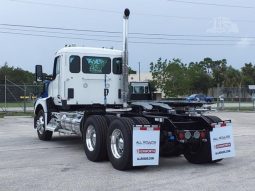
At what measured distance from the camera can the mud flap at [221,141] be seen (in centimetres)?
1029

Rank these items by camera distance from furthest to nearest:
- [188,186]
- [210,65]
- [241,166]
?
[210,65] < [241,166] < [188,186]

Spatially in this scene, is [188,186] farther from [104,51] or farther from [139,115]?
[104,51]

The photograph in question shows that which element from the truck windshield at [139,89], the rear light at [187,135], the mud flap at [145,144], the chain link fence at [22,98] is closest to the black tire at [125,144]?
the mud flap at [145,144]

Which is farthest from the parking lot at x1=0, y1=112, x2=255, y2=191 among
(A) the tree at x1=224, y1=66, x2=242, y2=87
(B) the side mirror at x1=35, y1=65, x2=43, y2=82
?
(A) the tree at x1=224, y1=66, x2=242, y2=87

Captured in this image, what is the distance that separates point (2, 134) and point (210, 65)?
9625cm

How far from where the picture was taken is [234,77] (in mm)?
93062

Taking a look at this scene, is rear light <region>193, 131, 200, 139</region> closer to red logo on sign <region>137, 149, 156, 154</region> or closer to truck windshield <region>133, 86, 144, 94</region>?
red logo on sign <region>137, 149, 156, 154</region>

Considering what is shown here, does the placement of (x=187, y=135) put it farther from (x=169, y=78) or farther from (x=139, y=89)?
(x=169, y=78)

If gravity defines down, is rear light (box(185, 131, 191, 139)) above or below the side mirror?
below

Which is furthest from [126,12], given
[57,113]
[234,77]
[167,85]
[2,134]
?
[234,77]

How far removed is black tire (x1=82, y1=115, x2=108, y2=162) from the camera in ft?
34.4

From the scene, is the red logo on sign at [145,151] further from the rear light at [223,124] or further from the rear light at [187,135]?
the rear light at [223,124]

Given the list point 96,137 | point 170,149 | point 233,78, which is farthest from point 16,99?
point 233,78

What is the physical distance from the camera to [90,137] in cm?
1113
